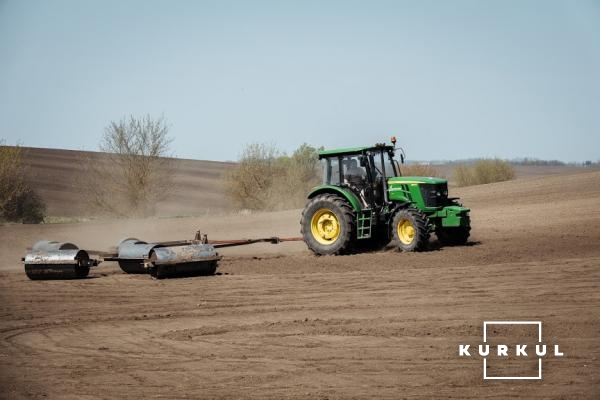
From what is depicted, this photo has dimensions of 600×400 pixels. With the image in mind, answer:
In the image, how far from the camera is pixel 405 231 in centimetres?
1560

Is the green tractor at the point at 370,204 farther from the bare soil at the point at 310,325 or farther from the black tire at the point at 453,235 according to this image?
the bare soil at the point at 310,325

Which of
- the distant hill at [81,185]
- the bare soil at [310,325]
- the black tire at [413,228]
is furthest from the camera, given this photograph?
the distant hill at [81,185]

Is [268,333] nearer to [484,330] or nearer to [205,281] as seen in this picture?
[484,330]

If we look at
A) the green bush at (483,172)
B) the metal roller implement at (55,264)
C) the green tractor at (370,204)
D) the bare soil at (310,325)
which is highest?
the green bush at (483,172)

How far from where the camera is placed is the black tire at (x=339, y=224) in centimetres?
1587

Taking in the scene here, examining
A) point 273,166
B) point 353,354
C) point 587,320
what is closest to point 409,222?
point 587,320

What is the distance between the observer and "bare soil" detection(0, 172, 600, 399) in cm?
649

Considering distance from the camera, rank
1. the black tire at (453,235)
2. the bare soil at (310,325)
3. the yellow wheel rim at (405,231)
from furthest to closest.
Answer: the black tire at (453,235) < the yellow wheel rim at (405,231) < the bare soil at (310,325)

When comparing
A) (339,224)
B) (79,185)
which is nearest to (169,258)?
(339,224)

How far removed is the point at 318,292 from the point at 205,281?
101 inches

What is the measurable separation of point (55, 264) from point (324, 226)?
591 centimetres

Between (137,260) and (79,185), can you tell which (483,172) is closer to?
(79,185)

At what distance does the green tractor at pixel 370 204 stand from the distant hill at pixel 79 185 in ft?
62.8

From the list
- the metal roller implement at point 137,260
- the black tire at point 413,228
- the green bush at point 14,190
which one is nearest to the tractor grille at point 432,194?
the black tire at point 413,228
